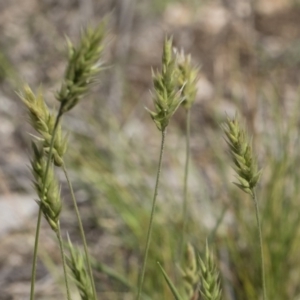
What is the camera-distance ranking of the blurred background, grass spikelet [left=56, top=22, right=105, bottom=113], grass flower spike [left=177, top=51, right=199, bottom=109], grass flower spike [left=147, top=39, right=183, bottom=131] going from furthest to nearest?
the blurred background
grass flower spike [left=177, top=51, right=199, bottom=109]
grass flower spike [left=147, top=39, right=183, bottom=131]
grass spikelet [left=56, top=22, right=105, bottom=113]

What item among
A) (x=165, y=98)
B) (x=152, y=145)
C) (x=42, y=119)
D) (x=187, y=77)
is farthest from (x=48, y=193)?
(x=152, y=145)

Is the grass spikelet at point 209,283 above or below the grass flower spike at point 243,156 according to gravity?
below

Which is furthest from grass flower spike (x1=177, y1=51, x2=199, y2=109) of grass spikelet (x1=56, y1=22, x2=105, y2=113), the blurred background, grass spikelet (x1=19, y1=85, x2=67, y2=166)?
grass spikelet (x1=56, y1=22, x2=105, y2=113)

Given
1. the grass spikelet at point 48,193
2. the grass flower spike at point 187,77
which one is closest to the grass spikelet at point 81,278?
the grass spikelet at point 48,193

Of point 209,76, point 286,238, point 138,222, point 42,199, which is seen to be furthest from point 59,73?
point 42,199

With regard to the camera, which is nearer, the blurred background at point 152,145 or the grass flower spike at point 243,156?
the grass flower spike at point 243,156

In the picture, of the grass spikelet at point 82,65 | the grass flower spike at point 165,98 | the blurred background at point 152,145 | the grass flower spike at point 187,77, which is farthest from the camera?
the blurred background at point 152,145

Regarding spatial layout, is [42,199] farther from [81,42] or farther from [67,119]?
[67,119]

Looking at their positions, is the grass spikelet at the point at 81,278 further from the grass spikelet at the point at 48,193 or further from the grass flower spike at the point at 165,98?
the grass flower spike at the point at 165,98

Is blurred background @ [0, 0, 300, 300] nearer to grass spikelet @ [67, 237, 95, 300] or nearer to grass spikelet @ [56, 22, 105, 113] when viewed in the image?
grass spikelet @ [56, 22, 105, 113]
